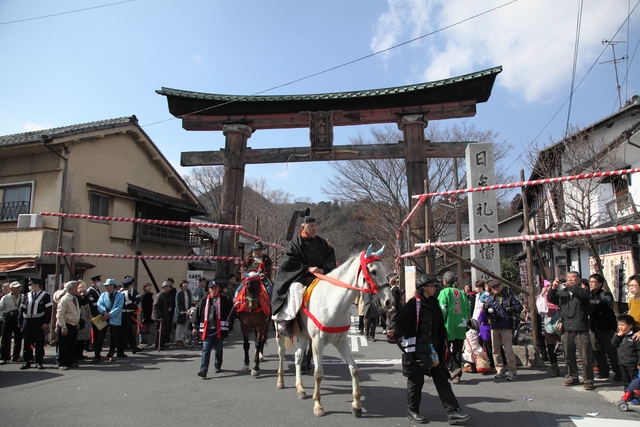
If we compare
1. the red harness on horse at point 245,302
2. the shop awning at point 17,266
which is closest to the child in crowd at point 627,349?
the red harness on horse at point 245,302

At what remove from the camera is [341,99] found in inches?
516

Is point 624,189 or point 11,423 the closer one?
point 11,423

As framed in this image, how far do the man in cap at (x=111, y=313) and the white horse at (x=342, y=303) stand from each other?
20.0 ft

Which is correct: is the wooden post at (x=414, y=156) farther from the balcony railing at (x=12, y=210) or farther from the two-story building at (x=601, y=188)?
the balcony railing at (x=12, y=210)

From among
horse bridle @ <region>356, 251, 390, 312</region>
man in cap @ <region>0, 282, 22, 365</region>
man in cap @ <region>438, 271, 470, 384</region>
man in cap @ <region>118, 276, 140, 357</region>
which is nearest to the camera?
horse bridle @ <region>356, 251, 390, 312</region>

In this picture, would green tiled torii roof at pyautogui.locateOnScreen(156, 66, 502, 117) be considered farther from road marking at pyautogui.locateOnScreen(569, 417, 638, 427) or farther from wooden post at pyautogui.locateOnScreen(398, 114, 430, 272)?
road marking at pyautogui.locateOnScreen(569, 417, 638, 427)

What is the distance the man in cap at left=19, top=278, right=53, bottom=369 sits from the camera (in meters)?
9.21

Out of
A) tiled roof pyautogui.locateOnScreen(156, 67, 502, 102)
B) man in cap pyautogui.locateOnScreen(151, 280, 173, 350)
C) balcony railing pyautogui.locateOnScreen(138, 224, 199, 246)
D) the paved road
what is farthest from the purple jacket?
balcony railing pyautogui.locateOnScreen(138, 224, 199, 246)

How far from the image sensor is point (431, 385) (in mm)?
7293

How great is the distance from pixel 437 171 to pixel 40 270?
19.1 m

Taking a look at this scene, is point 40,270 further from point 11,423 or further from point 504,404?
point 504,404

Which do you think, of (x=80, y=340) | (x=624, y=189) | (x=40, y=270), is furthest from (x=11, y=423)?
(x=624, y=189)

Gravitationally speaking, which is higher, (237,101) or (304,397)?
(237,101)

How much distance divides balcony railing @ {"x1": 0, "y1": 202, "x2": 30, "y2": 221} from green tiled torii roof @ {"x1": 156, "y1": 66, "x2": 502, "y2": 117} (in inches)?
301
